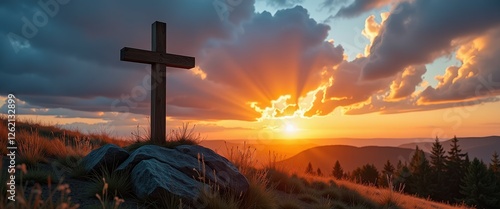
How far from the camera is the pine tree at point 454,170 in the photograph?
44.1m

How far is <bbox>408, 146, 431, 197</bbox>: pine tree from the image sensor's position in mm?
42812

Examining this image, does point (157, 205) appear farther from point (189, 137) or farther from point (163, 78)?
point (163, 78)

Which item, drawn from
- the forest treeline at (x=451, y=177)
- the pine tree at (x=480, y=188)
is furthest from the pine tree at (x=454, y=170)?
the pine tree at (x=480, y=188)

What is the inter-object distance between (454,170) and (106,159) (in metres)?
51.1

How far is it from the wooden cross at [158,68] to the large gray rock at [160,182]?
96.3 inches

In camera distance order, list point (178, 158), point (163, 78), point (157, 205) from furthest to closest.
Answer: point (163, 78) → point (178, 158) → point (157, 205)

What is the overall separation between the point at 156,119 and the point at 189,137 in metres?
0.83

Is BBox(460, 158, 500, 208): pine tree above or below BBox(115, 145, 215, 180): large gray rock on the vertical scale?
below

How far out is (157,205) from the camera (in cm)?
438

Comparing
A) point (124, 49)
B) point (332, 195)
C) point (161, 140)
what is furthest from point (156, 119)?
point (332, 195)

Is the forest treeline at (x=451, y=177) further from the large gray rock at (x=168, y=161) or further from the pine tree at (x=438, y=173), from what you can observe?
the large gray rock at (x=168, y=161)

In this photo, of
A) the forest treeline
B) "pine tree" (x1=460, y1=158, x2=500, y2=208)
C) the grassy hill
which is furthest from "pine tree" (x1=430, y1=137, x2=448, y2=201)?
the grassy hill

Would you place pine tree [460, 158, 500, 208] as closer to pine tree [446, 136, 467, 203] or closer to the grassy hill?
pine tree [446, 136, 467, 203]

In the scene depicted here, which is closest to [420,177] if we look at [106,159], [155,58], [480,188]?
[480,188]
